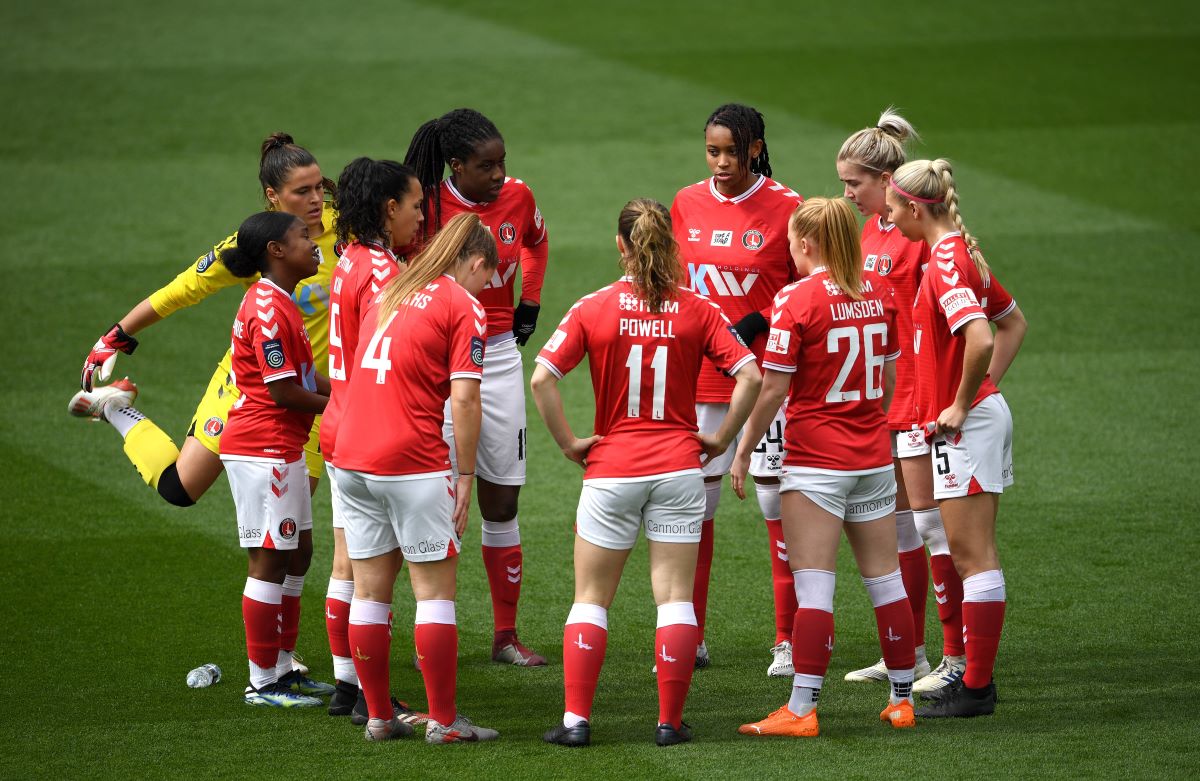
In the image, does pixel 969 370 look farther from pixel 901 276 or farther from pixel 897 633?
pixel 897 633

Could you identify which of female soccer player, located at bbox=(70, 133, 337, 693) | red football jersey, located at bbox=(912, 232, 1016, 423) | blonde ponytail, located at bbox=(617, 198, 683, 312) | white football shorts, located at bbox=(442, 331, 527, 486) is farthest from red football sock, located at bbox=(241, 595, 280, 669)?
red football jersey, located at bbox=(912, 232, 1016, 423)

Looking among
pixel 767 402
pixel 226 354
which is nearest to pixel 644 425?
pixel 767 402

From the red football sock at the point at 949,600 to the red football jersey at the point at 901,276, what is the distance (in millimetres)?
604

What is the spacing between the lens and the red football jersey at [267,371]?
18.2 ft

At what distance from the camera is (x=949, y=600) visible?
5957 millimetres

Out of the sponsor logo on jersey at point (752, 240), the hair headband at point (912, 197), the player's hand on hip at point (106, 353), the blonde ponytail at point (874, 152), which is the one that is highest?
the blonde ponytail at point (874, 152)

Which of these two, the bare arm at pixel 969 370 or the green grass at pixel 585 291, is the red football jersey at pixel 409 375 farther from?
the bare arm at pixel 969 370

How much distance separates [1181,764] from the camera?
4977mm

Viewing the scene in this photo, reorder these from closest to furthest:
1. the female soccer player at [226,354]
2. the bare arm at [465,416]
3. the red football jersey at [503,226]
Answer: the bare arm at [465,416]
the female soccer player at [226,354]
the red football jersey at [503,226]

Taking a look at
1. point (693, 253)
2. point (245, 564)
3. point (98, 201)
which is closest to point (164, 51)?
point (98, 201)

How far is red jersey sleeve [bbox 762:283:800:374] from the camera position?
17.3 feet

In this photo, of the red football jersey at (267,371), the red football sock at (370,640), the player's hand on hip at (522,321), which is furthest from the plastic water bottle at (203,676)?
the player's hand on hip at (522,321)

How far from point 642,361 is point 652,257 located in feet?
1.21

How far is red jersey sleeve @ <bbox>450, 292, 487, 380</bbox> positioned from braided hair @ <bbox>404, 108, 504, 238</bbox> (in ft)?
3.79
